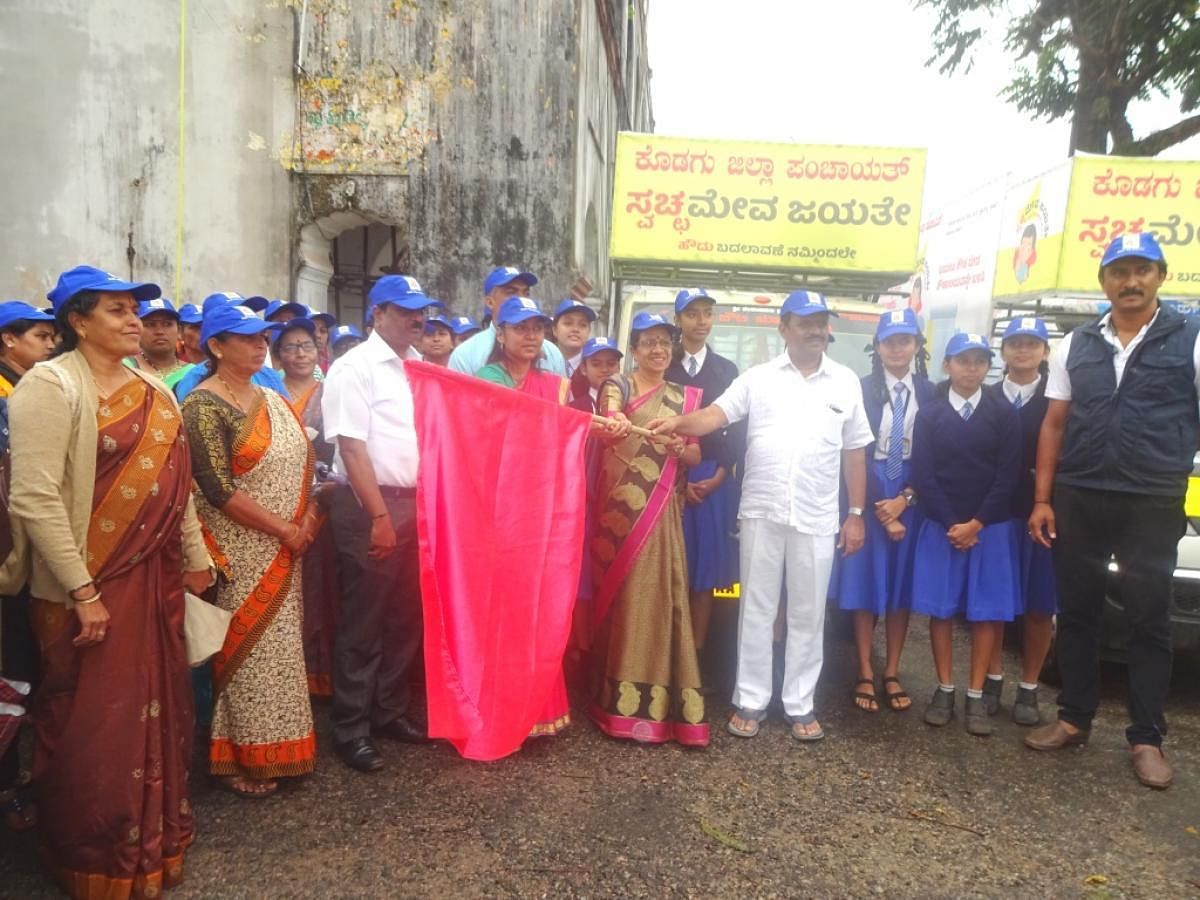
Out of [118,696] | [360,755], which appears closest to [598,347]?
[360,755]

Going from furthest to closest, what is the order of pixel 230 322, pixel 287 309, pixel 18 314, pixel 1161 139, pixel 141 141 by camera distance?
pixel 1161 139 < pixel 141 141 < pixel 287 309 < pixel 18 314 < pixel 230 322

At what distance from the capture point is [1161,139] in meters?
13.5

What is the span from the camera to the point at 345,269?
11.0m

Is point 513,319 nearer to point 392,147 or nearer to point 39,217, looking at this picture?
point 392,147

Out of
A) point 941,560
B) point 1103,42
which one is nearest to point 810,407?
point 941,560

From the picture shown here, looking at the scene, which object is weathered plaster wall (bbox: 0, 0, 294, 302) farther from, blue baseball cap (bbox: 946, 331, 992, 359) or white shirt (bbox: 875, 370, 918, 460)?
blue baseball cap (bbox: 946, 331, 992, 359)

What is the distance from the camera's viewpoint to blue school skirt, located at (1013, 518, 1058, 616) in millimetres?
4137

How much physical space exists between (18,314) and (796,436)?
10.5 feet

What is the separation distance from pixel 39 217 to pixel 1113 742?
29.8 ft

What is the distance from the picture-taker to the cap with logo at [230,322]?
2.91 metres

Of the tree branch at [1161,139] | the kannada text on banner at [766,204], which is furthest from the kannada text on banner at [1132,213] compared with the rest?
the tree branch at [1161,139]

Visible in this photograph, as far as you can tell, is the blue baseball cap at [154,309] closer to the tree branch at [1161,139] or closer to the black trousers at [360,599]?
the black trousers at [360,599]

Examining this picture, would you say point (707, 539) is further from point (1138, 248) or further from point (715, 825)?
point (1138, 248)

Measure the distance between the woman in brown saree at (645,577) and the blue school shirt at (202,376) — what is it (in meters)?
1.43
